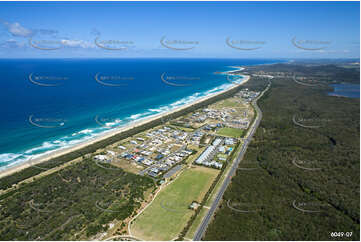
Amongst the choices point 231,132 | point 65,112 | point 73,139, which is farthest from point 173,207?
point 65,112

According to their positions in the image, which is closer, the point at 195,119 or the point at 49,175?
the point at 49,175

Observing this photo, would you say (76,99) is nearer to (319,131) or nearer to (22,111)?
(22,111)

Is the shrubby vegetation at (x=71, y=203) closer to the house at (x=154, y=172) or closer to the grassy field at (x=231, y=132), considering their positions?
the house at (x=154, y=172)

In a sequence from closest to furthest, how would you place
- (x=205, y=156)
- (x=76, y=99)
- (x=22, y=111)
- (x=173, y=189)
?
(x=173, y=189), (x=205, y=156), (x=22, y=111), (x=76, y=99)

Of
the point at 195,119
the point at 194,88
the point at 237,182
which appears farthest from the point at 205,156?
the point at 194,88

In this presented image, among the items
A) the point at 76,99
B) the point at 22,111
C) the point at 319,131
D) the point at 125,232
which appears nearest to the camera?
the point at 125,232

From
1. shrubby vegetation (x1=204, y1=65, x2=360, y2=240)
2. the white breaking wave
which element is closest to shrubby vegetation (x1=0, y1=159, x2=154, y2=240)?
the white breaking wave
